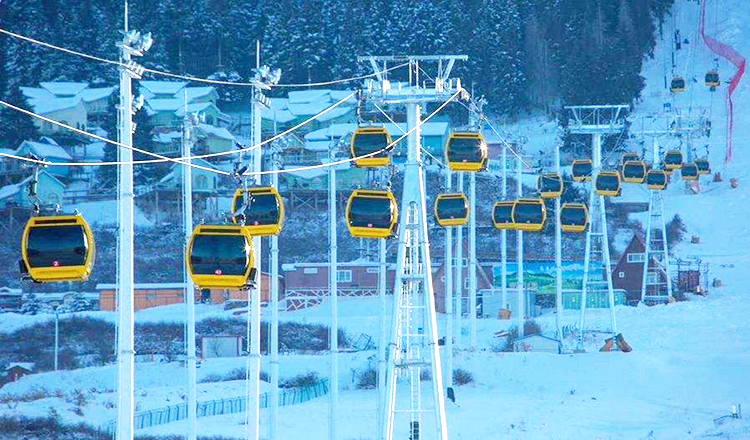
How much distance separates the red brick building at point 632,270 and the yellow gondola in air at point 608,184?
1033 centimetres

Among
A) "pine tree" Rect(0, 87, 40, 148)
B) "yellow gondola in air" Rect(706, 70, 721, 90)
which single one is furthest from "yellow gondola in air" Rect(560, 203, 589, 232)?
"yellow gondola in air" Rect(706, 70, 721, 90)

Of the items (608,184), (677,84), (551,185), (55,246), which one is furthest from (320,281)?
(55,246)

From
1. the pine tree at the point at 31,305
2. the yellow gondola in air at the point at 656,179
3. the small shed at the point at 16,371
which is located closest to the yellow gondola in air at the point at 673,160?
the yellow gondola in air at the point at 656,179

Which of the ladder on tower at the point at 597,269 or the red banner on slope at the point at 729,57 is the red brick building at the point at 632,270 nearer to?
the ladder on tower at the point at 597,269

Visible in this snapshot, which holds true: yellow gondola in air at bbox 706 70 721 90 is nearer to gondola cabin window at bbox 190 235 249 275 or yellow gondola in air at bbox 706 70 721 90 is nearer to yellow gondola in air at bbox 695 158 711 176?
yellow gondola in air at bbox 695 158 711 176

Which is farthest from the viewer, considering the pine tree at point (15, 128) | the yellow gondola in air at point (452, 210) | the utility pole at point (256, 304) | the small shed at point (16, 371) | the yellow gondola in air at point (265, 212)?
the pine tree at point (15, 128)

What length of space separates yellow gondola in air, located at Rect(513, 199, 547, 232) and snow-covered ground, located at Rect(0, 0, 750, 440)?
339 centimetres

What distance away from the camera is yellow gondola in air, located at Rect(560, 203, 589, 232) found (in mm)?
52584

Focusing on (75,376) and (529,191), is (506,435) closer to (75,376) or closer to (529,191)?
(75,376)

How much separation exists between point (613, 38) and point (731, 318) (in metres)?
42.2

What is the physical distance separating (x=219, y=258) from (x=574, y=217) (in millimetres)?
27387

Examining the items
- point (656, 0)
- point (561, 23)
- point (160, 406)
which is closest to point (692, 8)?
point (656, 0)

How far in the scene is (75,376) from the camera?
50188 millimetres

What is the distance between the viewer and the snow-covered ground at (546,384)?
135 feet
